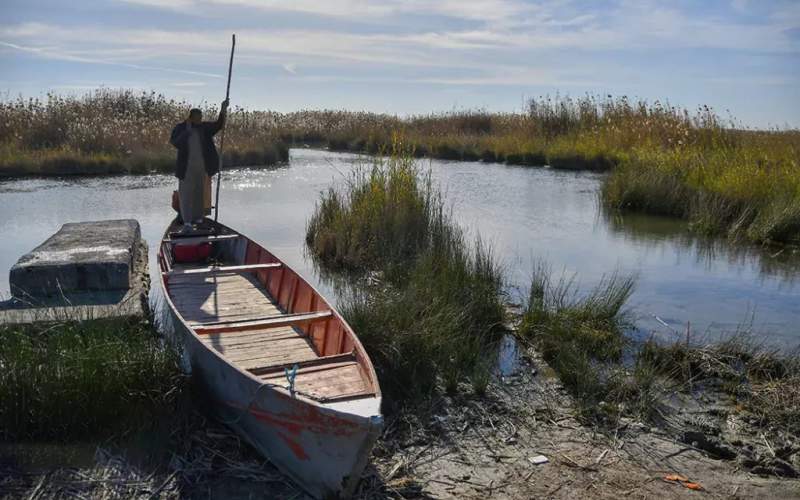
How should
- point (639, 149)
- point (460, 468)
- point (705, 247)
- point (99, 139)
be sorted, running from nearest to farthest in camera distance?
1. point (460, 468)
2. point (705, 247)
3. point (639, 149)
4. point (99, 139)

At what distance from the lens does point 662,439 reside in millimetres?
5109

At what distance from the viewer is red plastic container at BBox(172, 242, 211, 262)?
9.11 meters

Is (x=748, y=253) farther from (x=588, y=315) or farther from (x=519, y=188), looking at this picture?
(x=519, y=188)

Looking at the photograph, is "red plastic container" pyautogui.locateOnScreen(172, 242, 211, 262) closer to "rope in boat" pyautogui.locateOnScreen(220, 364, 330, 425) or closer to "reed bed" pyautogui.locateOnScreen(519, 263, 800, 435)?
"reed bed" pyautogui.locateOnScreen(519, 263, 800, 435)

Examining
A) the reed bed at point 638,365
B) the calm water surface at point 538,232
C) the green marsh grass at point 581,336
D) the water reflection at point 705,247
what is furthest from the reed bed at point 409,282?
the water reflection at point 705,247

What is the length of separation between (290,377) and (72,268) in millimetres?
4073

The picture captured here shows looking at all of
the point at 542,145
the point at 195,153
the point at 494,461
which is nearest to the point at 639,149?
the point at 542,145

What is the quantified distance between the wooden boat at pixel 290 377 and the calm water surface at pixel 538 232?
2419 millimetres

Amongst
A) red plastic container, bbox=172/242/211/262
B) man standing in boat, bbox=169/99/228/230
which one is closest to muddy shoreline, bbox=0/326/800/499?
red plastic container, bbox=172/242/211/262

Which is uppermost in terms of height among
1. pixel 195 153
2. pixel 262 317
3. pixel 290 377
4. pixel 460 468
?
pixel 195 153

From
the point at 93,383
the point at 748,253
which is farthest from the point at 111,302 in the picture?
the point at 748,253

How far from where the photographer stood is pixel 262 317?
6359 mm

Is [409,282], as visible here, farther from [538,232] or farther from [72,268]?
[538,232]

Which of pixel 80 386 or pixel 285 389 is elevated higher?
pixel 285 389
